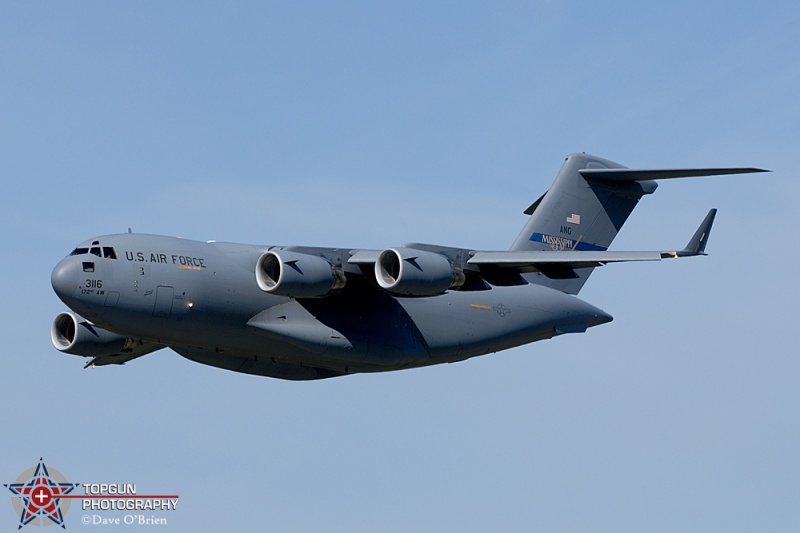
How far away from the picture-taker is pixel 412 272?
18734 mm

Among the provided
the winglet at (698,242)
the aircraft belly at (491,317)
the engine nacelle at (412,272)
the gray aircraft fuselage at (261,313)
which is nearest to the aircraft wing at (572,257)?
the winglet at (698,242)

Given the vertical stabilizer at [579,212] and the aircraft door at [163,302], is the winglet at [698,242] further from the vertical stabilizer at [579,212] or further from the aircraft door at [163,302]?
the aircraft door at [163,302]

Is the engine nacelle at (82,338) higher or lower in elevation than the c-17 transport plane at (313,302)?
higher

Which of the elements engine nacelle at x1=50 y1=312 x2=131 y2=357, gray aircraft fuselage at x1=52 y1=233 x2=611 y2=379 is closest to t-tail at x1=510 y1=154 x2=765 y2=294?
gray aircraft fuselage at x1=52 y1=233 x2=611 y2=379

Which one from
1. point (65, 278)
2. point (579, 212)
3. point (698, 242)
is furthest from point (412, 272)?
point (579, 212)

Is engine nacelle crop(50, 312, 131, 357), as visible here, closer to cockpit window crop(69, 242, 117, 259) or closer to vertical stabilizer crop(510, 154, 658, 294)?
cockpit window crop(69, 242, 117, 259)

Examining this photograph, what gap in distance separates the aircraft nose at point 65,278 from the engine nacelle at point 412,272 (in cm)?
412

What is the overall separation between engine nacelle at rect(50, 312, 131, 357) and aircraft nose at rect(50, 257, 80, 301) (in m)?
3.11

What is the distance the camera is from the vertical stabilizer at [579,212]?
2312 centimetres

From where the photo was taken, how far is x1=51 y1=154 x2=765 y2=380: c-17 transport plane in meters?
18.3

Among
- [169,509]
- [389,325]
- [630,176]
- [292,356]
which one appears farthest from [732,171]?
[169,509]

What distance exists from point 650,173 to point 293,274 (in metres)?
7.12

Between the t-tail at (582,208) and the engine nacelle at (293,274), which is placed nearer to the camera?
the engine nacelle at (293,274)

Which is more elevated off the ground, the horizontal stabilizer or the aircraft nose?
the horizontal stabilizer
